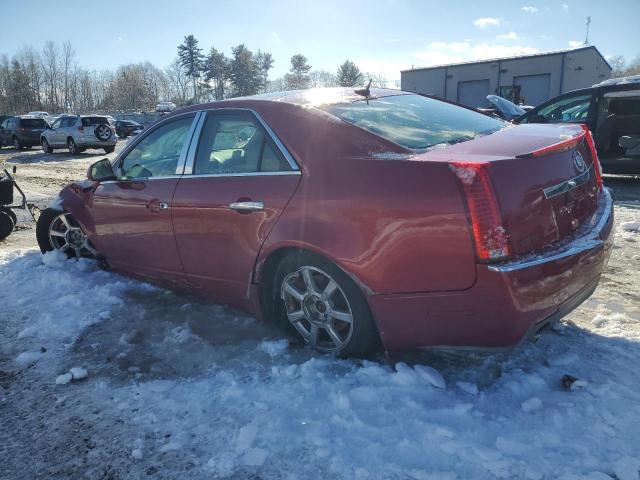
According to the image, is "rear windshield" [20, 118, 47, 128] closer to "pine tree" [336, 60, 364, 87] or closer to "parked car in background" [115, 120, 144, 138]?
"parked car in background" [115, 120, 144, 138]

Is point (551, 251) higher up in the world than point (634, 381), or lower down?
higher up

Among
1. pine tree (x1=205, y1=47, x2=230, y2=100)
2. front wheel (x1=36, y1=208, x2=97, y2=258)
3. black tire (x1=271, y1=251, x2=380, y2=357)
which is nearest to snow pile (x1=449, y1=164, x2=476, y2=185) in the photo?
black tire (x1=271, y1=251, x2=380, y2=357)

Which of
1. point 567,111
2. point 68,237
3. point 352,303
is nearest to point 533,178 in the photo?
point 352,303

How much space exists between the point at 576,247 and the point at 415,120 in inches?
49.8

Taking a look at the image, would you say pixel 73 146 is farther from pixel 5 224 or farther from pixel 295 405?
pixel 295 405

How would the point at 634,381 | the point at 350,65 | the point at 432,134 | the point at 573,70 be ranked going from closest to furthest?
the point at 634,381
the point at 432,134
the point at 573,70
the point at 350,65

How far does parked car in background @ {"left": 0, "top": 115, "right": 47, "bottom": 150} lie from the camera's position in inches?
909

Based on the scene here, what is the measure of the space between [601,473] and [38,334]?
11.5 feet

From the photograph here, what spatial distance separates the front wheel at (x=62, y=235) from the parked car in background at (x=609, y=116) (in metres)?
7.25

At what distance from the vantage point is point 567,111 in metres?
9.37

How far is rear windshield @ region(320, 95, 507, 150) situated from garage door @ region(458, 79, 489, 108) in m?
36.5

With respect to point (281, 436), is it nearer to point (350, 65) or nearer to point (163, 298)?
point (163, 298)

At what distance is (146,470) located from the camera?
2174mm

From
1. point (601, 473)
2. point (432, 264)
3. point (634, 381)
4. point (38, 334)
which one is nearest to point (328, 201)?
point (432, 264)
